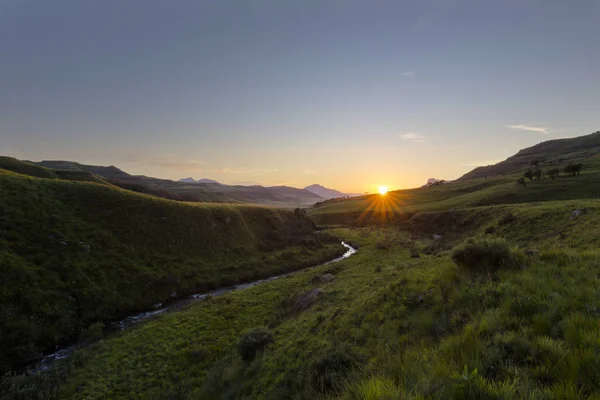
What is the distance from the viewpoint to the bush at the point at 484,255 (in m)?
12.8

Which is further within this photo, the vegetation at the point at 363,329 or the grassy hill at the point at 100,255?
the grassy hill at the point at 100,255

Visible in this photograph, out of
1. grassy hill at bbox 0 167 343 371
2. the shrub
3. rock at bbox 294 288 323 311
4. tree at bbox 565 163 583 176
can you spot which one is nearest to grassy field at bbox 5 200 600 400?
the shrub

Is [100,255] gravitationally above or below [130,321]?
above

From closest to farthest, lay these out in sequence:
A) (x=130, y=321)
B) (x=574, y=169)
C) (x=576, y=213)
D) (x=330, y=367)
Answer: (x=330, y=367) → (x=130, y=321) → (x=576, y=213) → (x=574, y=169)

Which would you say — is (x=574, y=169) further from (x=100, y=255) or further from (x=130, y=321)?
(x=100, y=255)

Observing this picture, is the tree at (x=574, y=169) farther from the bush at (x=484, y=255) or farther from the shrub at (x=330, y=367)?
the shrub at (x=330, y=367)

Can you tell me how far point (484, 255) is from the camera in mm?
13375

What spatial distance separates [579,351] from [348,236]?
7206cm

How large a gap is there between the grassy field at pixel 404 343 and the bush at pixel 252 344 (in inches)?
3.8

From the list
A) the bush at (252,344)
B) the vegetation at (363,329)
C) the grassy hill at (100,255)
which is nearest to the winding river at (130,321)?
the grassy hill at (100,255)

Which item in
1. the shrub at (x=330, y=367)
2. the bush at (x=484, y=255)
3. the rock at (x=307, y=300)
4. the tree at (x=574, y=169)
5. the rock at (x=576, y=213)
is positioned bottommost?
the rock at (x=307, y=300)

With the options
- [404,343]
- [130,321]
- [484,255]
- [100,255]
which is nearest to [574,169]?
[484,255]

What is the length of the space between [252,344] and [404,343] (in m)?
10.1

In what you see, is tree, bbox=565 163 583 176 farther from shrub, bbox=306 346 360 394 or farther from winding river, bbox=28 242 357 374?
shrub, bbox=306 346 360 394
